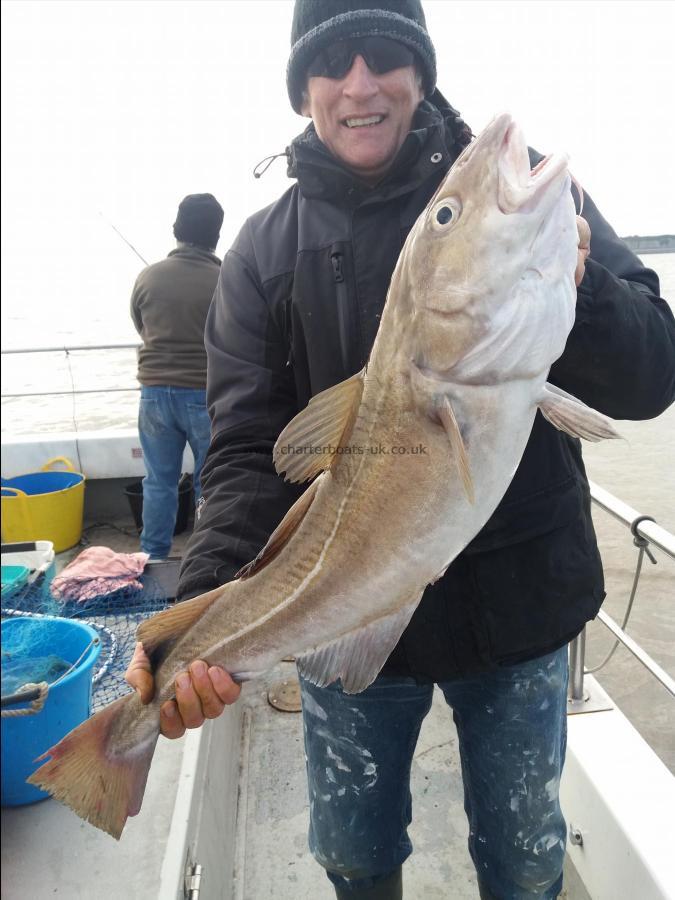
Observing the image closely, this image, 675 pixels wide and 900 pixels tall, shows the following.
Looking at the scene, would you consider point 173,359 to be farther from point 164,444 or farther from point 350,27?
point 350,27

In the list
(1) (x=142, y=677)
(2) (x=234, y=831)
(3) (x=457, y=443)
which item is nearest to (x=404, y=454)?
(3) (x=457, y=443)

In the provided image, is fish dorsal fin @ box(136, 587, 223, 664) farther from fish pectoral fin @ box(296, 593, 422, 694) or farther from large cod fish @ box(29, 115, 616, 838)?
fish pectoral fin @ box(296, 593, 422, 694)

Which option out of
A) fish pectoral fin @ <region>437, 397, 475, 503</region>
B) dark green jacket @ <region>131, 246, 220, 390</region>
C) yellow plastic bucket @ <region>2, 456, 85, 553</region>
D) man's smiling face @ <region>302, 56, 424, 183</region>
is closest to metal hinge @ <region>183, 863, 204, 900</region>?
fish pectoral fin @ <region>437, 397, 475, 503</region>

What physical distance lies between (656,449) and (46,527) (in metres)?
9.78

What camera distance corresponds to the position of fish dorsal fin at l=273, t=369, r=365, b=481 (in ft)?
5.36

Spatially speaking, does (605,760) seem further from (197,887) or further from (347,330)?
(347,330)

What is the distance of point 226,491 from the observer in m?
2.09

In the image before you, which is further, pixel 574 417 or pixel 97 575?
pixel 97 575

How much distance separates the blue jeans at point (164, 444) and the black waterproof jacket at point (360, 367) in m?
3.76

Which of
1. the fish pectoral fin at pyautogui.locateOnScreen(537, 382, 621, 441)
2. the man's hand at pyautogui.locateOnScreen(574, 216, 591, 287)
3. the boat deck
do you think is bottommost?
the boat deck

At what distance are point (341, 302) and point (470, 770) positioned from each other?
1573 millimetres

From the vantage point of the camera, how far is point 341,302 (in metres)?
1.94

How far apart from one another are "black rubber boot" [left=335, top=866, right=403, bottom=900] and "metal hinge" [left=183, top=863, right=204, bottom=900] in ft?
1.63

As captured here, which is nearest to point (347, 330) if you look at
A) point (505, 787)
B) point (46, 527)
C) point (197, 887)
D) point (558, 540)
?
point (558, 540)
